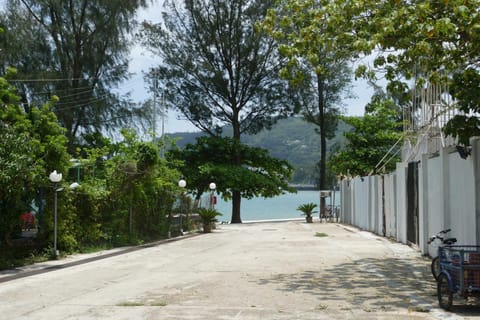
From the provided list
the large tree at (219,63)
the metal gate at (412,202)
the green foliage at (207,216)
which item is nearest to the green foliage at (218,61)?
the large tree at (219,63)

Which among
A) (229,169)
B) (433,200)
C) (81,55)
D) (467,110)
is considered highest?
(81,55)

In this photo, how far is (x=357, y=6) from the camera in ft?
35.8

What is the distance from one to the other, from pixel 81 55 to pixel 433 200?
25524 mm

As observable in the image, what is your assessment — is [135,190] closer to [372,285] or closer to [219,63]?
[372,285]

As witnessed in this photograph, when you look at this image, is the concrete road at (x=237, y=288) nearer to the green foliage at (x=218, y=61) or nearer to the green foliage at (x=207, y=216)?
the green foliage at (x=207, y=216)

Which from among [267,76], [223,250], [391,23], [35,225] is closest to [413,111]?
[223,250]

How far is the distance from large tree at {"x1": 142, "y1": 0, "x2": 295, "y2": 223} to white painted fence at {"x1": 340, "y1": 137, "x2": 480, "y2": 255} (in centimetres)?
1979

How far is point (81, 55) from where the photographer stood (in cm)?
3500

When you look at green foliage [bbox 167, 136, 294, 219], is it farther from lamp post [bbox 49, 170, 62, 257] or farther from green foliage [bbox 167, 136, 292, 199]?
lamp post [bbox 49, 170, 62, 257]

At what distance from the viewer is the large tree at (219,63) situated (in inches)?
1736

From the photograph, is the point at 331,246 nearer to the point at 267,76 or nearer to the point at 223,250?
the point at 223,250

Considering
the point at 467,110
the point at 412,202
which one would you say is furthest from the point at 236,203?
the point at 467,110

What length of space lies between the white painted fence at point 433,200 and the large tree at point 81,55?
16.1 m

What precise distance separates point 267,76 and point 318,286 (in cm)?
3575
